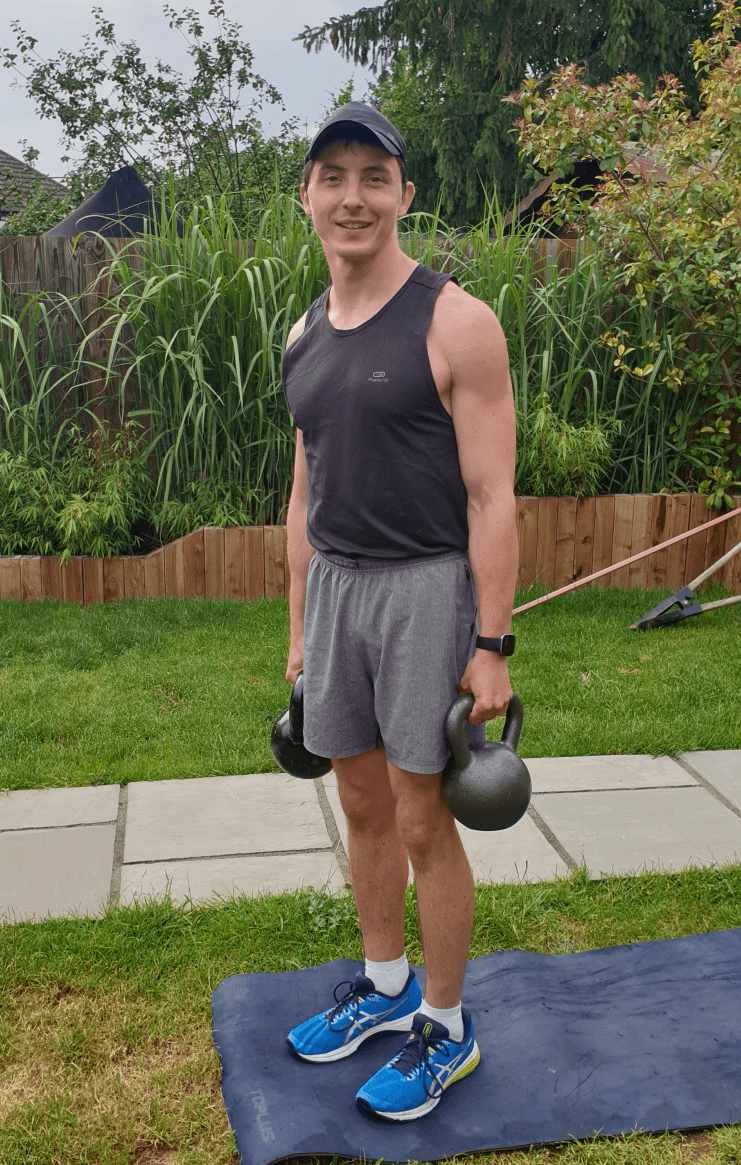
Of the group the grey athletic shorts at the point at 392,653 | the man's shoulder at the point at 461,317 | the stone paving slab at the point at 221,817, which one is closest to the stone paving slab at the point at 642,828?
the stone paving slab at the point at 221,817

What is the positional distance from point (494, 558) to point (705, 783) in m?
2.01

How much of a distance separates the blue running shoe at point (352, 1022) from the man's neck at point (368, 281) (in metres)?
1.39

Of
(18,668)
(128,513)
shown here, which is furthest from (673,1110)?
(128,513)

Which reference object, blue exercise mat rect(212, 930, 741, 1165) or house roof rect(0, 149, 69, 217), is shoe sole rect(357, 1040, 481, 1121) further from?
house roof rect(0, 149, 69, 217)

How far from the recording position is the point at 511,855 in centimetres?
288

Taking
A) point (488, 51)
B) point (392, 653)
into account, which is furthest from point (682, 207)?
point (488, 51)

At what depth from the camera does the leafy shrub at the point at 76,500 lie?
17.4ft

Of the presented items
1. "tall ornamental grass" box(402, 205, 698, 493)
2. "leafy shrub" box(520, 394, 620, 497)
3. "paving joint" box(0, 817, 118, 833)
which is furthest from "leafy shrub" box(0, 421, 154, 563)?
"paving joint" box(0, 817, 118, 833)

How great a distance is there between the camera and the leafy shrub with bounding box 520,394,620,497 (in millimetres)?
5473

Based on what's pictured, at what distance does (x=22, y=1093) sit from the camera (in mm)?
1952

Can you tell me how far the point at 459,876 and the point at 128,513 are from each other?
13.3ft

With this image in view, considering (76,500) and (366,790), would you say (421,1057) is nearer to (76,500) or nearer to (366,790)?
(366,790)

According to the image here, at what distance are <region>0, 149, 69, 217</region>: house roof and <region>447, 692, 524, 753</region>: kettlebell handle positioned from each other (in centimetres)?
1385

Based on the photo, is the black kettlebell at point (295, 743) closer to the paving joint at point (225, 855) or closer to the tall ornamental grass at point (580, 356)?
the paving joint at point (225, 855)
